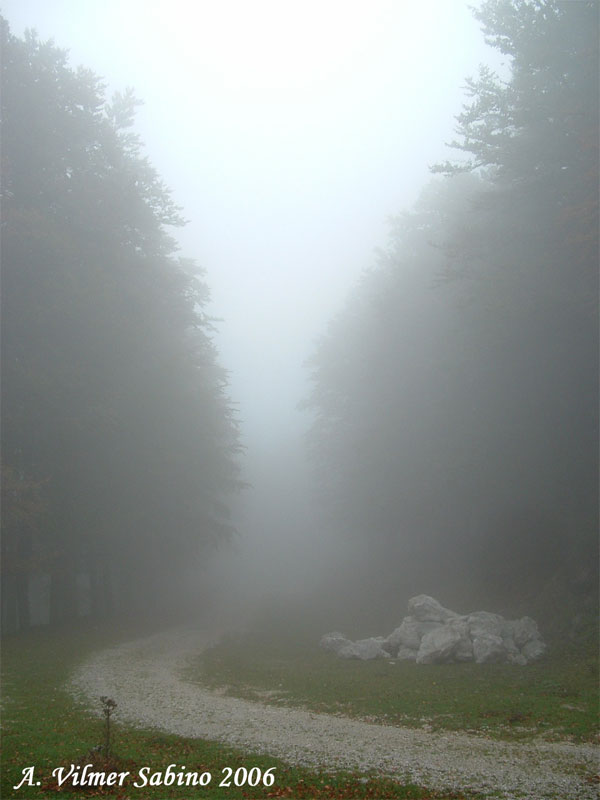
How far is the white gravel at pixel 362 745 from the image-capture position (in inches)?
298

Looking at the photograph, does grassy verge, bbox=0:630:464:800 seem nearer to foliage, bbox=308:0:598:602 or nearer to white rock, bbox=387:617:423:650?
white rock, bbox=387:617:423:650

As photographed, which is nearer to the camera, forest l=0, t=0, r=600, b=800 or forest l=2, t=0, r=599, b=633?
forest l=0, t=0, r=600, b=800

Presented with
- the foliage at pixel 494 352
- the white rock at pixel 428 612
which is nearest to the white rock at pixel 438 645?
the white rock at pixel 428 612

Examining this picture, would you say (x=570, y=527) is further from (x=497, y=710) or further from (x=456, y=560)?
(x=497, y=710)

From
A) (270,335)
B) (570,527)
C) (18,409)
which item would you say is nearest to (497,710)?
(570,527)

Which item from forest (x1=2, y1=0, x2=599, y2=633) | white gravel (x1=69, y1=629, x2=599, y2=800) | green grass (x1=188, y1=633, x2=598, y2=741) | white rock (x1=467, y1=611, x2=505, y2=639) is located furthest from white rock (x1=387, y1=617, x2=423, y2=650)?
white gravel (x1=69, y1=629, x2=599, y2=800)

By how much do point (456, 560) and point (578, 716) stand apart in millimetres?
22057

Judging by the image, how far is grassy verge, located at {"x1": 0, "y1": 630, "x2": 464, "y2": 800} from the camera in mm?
7402

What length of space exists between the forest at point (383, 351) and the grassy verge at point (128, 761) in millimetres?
8836

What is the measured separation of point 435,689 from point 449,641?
3.50 metres

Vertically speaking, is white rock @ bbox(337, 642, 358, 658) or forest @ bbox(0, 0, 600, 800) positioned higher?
forest @ bbox(0, 0, 600, 800)

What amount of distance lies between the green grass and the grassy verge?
3.34 metres

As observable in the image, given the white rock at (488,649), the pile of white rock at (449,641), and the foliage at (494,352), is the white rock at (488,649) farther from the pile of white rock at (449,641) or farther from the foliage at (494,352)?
the foliage at (494,352)

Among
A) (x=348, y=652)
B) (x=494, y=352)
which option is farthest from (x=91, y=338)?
(x=494, y=352)
